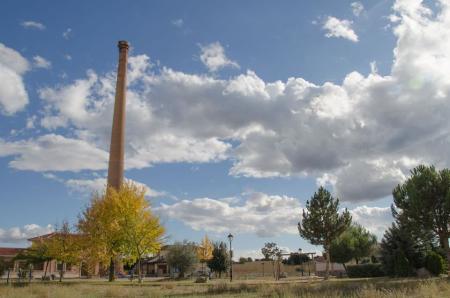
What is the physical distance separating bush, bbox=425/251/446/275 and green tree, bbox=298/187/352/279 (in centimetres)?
889

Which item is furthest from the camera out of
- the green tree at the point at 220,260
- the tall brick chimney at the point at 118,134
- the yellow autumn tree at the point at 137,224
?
the green tree at the point at 220,260

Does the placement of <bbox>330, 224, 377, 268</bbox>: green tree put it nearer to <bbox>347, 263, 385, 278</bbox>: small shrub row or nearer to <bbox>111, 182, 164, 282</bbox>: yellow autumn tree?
<bbox>347, 263, 385, 278</bbox>: small shrub row

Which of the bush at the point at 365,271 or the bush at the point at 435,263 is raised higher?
the bush at the point at 435,263

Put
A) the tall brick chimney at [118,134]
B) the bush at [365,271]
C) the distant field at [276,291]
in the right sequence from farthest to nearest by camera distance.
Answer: the tall brick chimney at [118,134] < the bush at [365,271] < the distant field at [276,291]

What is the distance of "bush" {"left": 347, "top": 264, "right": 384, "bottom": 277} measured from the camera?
50750 millimetres

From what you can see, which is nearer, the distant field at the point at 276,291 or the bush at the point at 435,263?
the distant field at the point at 276,291

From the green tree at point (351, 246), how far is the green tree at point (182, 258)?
21.8m

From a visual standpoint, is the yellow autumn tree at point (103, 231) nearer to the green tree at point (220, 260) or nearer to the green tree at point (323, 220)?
the green tree at point (323, 220)

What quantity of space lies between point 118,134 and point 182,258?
20.4 m

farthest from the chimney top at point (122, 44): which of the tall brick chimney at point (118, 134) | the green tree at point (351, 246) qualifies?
the green tree at point (351, 246)

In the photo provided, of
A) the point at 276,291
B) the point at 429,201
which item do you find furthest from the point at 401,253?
the point at 276,291

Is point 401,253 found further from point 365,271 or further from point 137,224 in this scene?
point 137,224

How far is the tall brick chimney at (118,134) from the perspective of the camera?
62.6 metres

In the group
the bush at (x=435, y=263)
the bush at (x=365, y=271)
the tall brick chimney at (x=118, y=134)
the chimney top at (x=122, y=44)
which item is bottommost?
the bush at (x=365, y=271)
